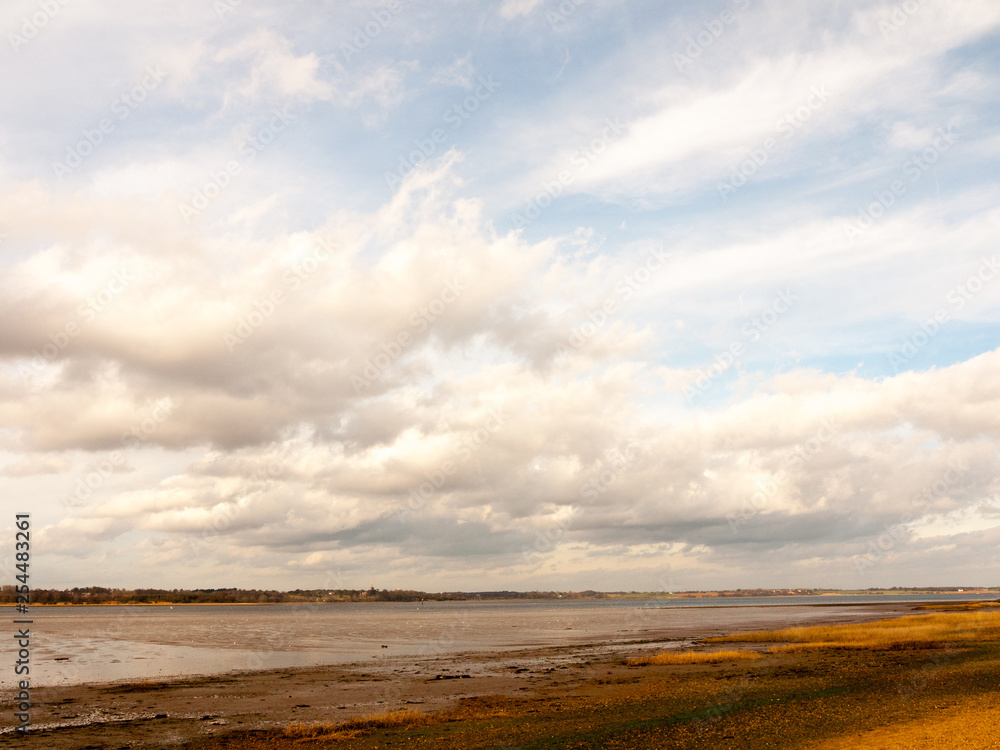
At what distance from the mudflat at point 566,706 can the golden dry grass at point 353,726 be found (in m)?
0.09

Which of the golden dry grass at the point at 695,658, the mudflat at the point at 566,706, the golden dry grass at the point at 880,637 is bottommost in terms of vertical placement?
the golden dry grass at the point at 880,637

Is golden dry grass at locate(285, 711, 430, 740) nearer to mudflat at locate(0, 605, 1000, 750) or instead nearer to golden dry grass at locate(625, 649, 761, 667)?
mudflat at locate(0, 605, 1000, 750)

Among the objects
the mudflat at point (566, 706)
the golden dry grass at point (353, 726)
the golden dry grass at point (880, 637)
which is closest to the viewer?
the mudflat at point (566, 706)

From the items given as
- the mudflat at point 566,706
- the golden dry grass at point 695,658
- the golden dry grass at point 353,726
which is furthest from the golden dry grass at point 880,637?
the golden dry grass at point 353,726

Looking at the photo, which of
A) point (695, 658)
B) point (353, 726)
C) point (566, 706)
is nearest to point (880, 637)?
point (695, 658)

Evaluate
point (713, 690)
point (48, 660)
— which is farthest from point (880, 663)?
point (48, 660)

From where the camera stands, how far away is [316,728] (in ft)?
89.0

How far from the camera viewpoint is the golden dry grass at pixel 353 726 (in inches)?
1024

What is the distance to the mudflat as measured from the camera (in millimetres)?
22828

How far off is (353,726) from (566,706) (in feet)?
32.4

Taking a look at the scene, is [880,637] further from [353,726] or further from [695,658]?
[353,726]

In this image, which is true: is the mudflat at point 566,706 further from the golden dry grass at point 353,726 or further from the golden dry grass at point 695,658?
the golden dry grass at point 695,658

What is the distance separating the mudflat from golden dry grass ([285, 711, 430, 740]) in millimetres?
87

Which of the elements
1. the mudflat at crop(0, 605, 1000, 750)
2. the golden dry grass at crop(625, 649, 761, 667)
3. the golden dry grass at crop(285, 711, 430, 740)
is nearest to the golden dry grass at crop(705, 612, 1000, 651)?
the mudflat at crop(0, 605, 1000, 750)
